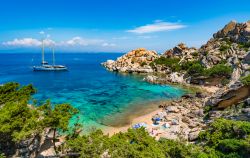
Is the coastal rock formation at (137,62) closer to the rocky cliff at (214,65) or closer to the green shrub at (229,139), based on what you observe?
the rocky cliff at (214,65)

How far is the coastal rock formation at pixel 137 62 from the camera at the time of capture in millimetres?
92012

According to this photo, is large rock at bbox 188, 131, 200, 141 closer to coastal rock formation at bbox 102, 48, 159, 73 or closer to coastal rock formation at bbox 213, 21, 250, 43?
coastal rock formation at bbox 102, 48, 159, 73

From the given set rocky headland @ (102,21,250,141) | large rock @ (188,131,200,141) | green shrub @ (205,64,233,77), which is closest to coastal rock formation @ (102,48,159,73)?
rocky headland @ (102,21,250,141)

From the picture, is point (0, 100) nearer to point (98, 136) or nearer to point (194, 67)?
point (98, 136)

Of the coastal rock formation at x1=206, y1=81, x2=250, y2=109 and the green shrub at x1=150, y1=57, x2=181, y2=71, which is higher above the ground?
the green shrub at x1=150, y1=57, x2=181, y2=71

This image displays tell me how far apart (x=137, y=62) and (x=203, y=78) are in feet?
145

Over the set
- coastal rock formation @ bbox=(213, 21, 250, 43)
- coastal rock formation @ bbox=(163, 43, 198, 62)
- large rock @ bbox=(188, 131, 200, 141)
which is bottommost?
large rock @ bbox=(188, 131, 200, 141)

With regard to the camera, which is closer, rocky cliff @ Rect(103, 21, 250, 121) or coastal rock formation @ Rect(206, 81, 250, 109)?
coastal rock formation @ Rect(206, 81, 250, 109)

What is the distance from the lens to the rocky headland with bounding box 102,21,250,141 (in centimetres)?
2934

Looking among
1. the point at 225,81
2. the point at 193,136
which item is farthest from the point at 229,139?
the point at 225,81

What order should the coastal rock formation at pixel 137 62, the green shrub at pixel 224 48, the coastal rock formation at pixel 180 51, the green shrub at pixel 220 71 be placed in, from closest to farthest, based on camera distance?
1. the green shrub at pixel 220 71
2. the green shrub at pixel 224 48
3. the coastal rock formation at pixel 137 62
4. the coastal rock formation at pixel 180 51

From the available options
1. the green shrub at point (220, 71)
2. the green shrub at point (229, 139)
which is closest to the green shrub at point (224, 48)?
the green shrub at point (220, 71)

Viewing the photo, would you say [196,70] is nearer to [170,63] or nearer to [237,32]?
[170,63]

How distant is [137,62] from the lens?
100938 mm
